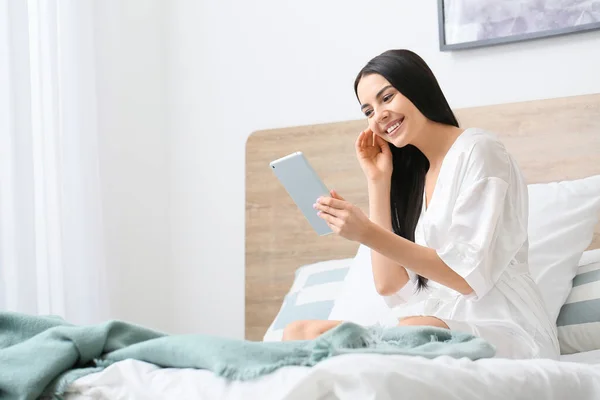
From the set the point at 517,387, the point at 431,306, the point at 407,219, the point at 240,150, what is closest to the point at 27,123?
the point at 240,150

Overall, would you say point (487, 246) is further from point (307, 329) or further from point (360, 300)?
point (360, 300)

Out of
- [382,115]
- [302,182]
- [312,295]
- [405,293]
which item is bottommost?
[312,295]

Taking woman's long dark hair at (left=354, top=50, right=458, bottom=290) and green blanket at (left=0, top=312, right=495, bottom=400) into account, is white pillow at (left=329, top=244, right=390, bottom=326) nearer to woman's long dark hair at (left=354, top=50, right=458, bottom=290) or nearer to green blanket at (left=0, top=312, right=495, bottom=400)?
woman's long dark hair at (left=354, top=50, right=458, bottom=290)

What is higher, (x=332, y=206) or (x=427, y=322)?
(x=332, y=206)

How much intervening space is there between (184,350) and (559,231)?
3.68 ft

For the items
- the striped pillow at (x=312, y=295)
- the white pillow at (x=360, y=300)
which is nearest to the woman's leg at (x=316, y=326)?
the white pillow at (x=360, y=300)

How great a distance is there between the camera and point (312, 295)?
81.4 inches

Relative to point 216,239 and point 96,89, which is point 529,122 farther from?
point 96,89

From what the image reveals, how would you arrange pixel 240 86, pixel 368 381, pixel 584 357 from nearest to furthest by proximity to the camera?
pixel 368 381 → pixel 584 357 → pixel 240 86

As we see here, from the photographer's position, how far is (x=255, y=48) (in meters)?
2.65

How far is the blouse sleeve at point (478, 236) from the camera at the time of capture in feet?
4.55

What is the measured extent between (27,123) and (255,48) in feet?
2.70

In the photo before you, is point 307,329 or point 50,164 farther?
point 50,164

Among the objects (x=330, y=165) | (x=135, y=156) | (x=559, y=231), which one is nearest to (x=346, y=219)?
(x=559, y=231)
